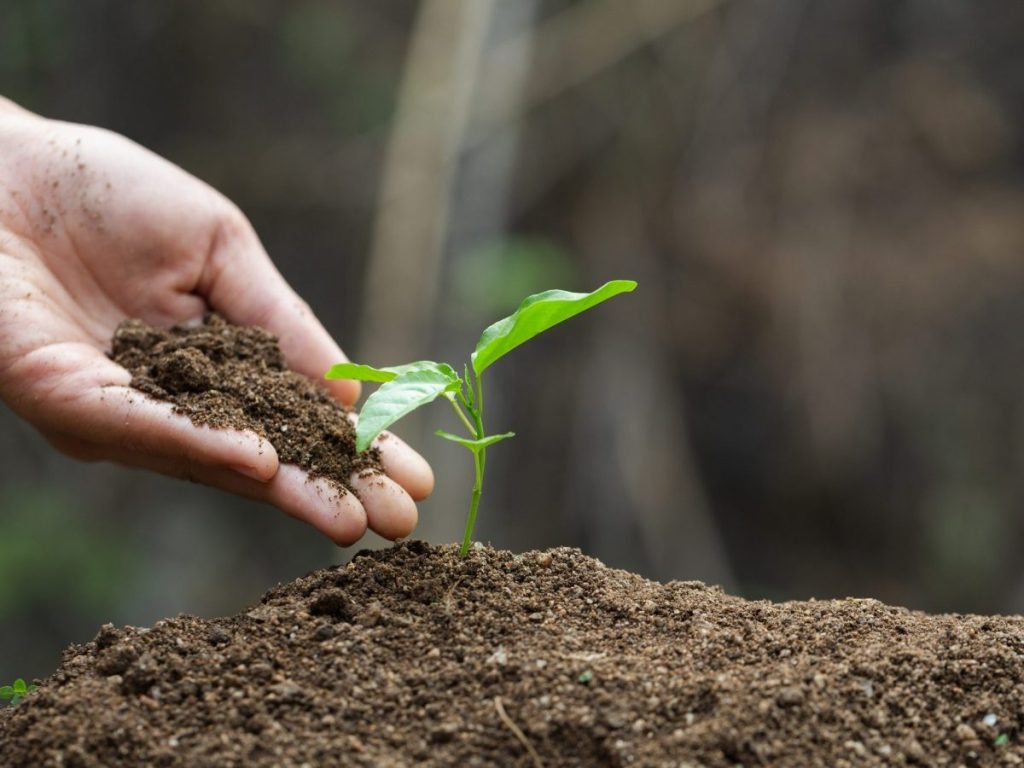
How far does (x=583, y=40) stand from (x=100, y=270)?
191 inches

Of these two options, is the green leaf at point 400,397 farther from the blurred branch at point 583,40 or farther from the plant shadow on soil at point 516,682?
the blurred branch at point 583,40

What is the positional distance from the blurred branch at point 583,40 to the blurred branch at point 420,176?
327 millimetres

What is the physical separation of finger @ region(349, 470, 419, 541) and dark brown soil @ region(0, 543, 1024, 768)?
12 centimetres

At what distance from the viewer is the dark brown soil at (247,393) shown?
1929 mm

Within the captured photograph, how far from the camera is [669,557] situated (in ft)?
19.6

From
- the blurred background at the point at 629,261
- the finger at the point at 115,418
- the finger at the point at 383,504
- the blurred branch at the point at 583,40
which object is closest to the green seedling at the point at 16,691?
the finger at the point at 115,418

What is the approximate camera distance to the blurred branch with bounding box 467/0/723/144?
6.64m

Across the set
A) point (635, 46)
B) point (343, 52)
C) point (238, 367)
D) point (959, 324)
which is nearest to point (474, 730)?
point (238, 367)

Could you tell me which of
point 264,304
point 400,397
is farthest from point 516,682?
point 264,304

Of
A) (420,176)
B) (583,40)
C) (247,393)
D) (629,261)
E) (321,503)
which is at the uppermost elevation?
(583,40)

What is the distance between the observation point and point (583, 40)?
6707mm

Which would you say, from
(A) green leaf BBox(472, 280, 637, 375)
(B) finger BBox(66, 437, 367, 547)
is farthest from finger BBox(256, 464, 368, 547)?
(A) green leaf BBox(472, 280, 637, 375)

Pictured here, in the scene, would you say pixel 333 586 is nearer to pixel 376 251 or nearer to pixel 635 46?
pixel 376 251

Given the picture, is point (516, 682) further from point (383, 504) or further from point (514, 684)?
point (383, 504)
